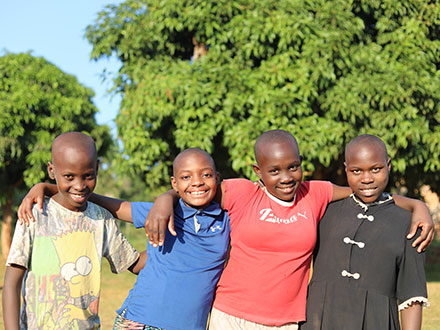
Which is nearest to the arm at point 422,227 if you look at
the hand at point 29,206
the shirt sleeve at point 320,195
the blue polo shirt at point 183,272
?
the shirt sleeve at point 320,195

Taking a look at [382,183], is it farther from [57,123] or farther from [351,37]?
[57,123]

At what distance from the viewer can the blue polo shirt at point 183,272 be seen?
8.77ft

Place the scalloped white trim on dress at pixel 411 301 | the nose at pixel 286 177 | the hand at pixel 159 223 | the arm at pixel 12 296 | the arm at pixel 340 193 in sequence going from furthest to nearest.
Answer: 1. the arm at pixel 340 193
2. the nose at pixel 286 177
3. the scalloped white trim on dress at pixel 411 301
4. the hand at pixel 159 223
5. the arm at pixel 12 296

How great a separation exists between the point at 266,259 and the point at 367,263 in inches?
21.8

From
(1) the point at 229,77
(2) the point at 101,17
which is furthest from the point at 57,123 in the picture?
(1) the point at 229,77

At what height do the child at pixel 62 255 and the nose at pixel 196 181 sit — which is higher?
the nose at pixel 196 181

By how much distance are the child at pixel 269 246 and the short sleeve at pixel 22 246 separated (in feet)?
2.12

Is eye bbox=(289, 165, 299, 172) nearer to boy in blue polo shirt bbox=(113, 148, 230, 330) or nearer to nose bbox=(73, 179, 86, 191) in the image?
boy in blue polo shirt bbox=(113, 148, 230, 330)

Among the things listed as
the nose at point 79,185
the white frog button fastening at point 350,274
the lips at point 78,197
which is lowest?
the white frog button fastening at point 350,274

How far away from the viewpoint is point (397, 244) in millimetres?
2771

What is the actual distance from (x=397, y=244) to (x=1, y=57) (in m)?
11.0

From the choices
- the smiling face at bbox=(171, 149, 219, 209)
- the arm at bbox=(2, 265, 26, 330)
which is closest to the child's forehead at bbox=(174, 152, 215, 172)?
the smiling face at bbox=(171, 149, 219, 209)

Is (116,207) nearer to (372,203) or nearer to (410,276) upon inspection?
(372,203)

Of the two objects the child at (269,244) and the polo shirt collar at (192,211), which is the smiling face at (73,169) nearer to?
the child at (269,244)
